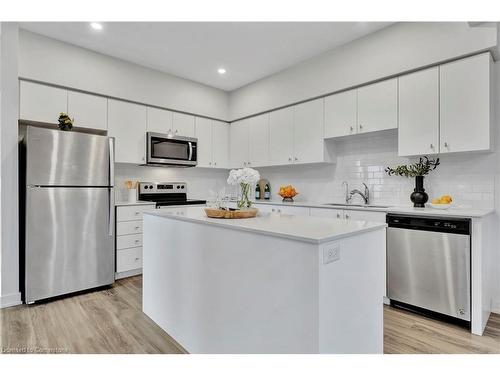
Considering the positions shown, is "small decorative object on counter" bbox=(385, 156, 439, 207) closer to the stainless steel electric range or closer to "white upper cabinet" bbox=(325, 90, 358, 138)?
"white upper cabinet" bbox=(325, 90, 358, 138)

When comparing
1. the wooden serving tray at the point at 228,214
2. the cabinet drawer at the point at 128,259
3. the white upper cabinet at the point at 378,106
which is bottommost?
the cabinet drawer at the point at 128,259

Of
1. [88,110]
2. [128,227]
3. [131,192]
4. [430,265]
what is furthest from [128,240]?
[430,265]

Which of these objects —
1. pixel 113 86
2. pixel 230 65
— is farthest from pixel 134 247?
pixel 230 65

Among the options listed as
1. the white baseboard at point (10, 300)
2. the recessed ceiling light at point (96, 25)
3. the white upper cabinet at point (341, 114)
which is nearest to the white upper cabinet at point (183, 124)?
Answer: the recessed ceiling light at point (96, 25)

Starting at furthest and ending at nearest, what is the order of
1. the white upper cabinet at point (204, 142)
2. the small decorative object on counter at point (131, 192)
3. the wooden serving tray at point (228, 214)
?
the white upper cabinet at point (204, 142), the small decorative object on counter at point (131, 192), the wooden serving tray at point (228, 214)

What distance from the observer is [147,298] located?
8.27ft

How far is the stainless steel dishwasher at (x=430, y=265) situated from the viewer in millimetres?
2301

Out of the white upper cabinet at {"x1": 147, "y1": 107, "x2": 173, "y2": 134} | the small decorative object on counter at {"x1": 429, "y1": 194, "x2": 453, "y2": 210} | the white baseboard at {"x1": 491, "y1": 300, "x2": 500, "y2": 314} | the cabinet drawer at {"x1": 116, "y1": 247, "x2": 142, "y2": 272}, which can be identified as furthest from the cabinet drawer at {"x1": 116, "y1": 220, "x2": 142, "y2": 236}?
the white baseboard at {"x1": 491, "y1": 300, "x2": 500, "y2": 314}

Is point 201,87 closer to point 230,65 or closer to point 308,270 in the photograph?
point 230,65

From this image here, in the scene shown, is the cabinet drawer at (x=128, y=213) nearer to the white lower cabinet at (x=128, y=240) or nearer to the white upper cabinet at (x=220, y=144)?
the white lower cabinet at (x=128, y=240)

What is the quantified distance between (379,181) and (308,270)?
2.52 metres

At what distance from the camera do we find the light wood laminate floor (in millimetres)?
2027

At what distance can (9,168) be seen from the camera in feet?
9.00

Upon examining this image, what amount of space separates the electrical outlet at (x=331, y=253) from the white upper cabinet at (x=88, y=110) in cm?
327
